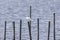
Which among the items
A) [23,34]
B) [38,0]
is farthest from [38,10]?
[23,34]

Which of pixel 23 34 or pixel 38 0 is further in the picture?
pixel 38 0

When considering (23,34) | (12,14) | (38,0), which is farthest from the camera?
(38,0)

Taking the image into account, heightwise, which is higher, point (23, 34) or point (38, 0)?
point (38, 0)

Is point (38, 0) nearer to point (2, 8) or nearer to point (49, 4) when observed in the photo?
point (49, 4)

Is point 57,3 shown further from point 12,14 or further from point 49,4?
point 12,14

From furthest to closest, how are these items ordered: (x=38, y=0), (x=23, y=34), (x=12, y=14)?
(x=38, y=0) → (x=12, y=14) → (x=23, y=34)

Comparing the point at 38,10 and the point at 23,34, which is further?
the point at 38,10

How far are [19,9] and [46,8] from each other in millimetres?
441

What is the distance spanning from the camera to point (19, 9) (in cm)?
411

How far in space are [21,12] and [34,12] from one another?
0.21 metres

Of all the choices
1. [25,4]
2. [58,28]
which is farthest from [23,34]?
[25,4]

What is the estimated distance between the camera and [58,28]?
11.9 feet

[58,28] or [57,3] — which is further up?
[57,3]

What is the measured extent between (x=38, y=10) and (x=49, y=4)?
24 cm
